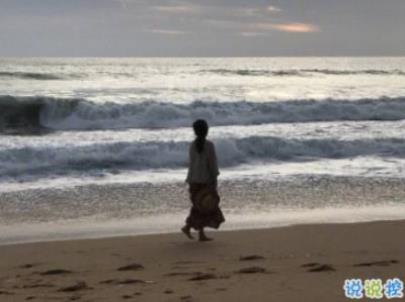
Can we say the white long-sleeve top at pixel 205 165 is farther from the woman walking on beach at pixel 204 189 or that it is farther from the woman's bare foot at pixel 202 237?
the woman's bare foot at pixel 202 237

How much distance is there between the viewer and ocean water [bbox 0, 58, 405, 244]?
9195 millimetres

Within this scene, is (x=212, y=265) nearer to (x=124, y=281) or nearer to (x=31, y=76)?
(x=124, y=281)

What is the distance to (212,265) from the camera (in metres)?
6.31

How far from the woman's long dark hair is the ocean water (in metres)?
1.31

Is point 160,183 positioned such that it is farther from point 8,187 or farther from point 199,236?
point 199,236

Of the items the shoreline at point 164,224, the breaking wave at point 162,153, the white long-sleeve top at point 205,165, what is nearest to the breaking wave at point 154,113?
the breaking wave at point 162,153

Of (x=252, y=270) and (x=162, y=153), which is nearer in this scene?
(x=252, y=270)

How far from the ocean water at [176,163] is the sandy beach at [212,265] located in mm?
759

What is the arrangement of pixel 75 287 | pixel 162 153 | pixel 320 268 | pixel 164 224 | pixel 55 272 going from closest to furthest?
pixel 75 287 → pixel 320 268 → pixel 55 272 → pixel 164 224 → pixel 162 153

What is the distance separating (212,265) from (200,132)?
1755 mm

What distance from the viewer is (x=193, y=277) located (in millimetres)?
5797

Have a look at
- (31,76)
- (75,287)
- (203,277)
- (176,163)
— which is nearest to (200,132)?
(203,277)

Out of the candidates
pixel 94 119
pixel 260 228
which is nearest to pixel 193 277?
pixel 260 228

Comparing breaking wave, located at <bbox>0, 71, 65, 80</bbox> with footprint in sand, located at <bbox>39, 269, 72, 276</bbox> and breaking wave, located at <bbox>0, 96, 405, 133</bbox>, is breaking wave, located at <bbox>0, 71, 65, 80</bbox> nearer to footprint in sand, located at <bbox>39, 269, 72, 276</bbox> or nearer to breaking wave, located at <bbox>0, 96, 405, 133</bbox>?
breaking wave, located at <bbox>0, 96, 405, 133</bbox>
